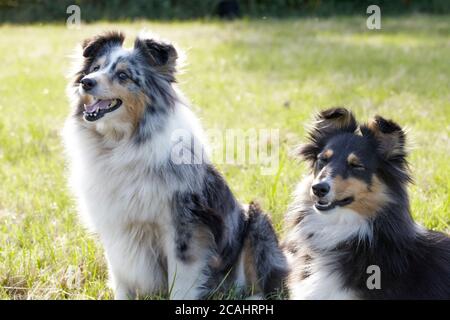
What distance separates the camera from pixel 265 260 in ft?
14.0

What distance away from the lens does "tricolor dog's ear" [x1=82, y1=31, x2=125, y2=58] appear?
435 centimetres

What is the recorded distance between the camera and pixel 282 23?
771 inches

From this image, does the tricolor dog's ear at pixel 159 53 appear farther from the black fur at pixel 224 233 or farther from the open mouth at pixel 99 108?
the black fur at pixel 224 233

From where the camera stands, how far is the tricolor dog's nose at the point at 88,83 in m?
4.00

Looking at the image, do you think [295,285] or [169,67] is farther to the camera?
[169,67]

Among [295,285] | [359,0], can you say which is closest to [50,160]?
[295,285]

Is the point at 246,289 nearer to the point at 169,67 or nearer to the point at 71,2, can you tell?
the point at 169,67

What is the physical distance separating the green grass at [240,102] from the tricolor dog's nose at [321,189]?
1.09 meters

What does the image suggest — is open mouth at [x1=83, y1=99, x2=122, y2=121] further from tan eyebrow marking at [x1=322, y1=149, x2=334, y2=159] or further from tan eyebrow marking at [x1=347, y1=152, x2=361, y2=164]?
tan eyebrow marking at [x1=347, y1=152, x2=361, y2=164]

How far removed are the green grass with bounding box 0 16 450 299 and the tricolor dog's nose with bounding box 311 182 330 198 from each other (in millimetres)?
1092

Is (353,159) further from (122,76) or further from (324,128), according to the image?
(122,76)

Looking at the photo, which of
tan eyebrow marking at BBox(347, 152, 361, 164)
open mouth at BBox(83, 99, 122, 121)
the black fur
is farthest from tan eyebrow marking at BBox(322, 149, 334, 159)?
open mouth at BBox(83, 99, 122, 121)

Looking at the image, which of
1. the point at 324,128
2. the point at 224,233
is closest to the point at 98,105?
the point at 224,233

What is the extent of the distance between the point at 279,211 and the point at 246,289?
3.51 ft
